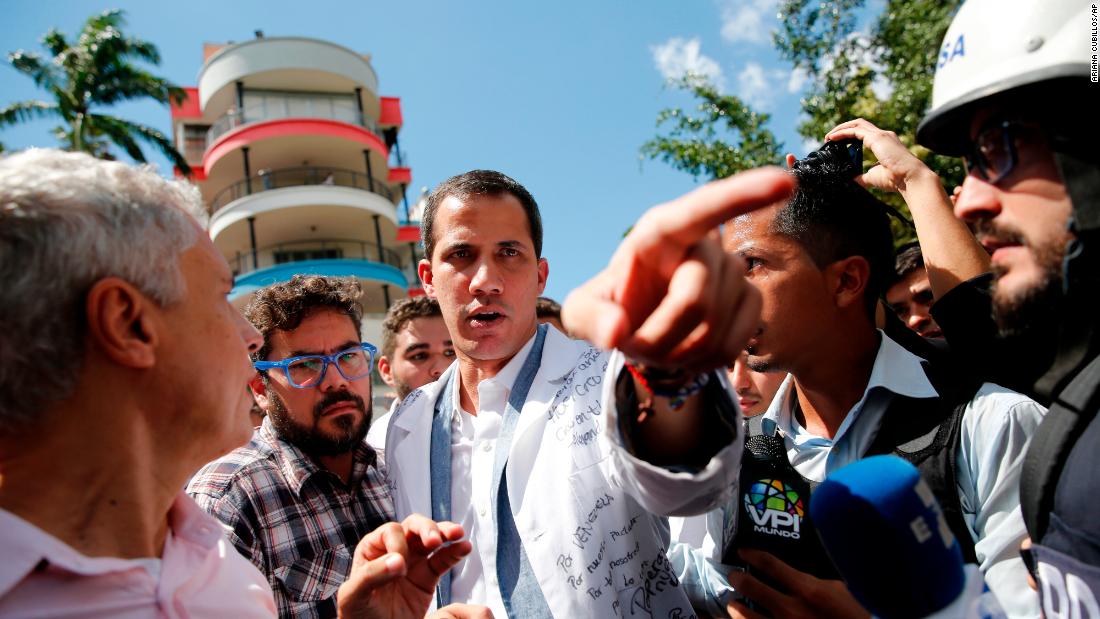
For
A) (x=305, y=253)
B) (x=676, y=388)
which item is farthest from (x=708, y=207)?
(x=305, y=253)

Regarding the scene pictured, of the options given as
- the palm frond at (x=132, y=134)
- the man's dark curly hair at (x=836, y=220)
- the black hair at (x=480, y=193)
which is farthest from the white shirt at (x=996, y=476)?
the palm frond at (x=132, y=134)

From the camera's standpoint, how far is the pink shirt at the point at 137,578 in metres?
1.37

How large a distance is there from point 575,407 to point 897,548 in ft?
4.08

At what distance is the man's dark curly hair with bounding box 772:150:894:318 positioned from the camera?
2.27 m

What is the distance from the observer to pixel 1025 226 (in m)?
1.41

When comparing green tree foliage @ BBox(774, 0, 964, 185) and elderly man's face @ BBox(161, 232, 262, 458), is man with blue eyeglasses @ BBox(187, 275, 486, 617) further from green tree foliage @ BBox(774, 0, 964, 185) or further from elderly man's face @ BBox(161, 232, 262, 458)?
green tree foliage @ BBox(774, 0, 964, 185)

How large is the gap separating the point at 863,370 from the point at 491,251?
136 centimetres

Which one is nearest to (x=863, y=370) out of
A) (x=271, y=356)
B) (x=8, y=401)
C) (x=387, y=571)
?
(x=387, y=571)

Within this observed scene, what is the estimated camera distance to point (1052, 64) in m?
1.44

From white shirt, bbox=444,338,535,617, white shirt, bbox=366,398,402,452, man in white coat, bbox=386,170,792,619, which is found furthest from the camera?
white shirt, bbox=366,398,402,452

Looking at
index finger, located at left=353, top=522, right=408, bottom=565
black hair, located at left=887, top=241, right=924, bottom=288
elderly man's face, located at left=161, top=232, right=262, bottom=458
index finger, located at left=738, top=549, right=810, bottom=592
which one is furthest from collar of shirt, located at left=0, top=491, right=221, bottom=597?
black hair, located at left=887, top=241, right=924, bottom=288

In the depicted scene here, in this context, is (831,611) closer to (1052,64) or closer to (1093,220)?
(1093,220)

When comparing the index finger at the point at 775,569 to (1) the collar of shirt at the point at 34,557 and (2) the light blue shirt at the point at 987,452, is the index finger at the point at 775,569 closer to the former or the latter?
(2) the light blue shirt at the point at 987,452

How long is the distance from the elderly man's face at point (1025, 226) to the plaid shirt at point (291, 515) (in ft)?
7.71
